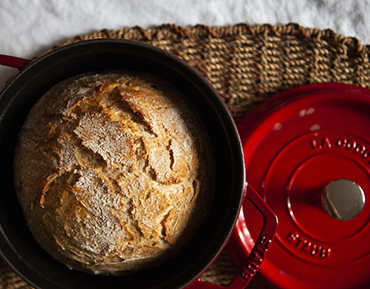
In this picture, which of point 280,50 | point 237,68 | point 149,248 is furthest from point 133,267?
point 280,50

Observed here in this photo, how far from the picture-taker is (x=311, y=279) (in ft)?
3.34

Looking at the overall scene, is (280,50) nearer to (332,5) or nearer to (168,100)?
(332,5)

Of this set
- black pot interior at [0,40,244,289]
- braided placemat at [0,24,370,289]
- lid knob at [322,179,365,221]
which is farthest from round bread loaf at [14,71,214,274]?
lid knob at [322,179,365,221]

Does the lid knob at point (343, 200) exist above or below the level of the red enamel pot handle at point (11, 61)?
below

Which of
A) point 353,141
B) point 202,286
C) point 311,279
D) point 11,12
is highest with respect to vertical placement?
point 11,12

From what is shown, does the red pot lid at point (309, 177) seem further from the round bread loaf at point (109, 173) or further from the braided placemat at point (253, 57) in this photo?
the round bread loaf at point (109, 173)

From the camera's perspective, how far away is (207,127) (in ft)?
2.98

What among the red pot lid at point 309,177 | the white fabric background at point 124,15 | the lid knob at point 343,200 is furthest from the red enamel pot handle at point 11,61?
the lid knob at point 343,200

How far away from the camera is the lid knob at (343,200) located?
89cm

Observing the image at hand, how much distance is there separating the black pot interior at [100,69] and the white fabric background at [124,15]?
0.25 m

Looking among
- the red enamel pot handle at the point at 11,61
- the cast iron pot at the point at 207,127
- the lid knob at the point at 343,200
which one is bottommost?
the lid knob at the point at 343,200

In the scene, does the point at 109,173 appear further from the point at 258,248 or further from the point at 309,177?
the point at 309,177

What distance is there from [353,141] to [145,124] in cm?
71

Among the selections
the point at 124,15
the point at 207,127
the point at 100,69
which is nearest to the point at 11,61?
the point at 100,69
